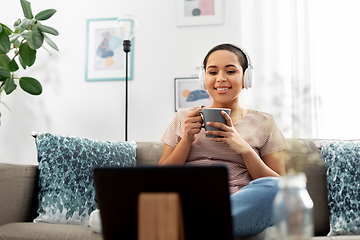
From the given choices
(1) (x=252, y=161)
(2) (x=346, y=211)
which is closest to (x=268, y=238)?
(1) (x=252, y=161)

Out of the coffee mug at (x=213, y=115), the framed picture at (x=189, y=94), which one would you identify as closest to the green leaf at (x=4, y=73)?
the framed picture at (x=189, y=94)

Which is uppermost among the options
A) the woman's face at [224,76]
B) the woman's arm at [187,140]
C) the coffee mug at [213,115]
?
the woman's face at [224,76]

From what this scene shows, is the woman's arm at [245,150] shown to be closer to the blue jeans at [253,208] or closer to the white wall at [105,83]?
the blue jeans at [253,208]

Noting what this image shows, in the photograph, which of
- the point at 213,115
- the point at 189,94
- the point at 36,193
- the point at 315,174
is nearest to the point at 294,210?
the point at 213,115

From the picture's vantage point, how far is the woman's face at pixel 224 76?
5.18ft

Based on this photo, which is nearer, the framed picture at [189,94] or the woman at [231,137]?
the woman at [231,137]

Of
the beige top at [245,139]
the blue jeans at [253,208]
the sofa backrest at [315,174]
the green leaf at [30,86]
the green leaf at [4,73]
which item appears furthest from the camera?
the green leaf at [30,86]

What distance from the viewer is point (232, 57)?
5.27 feet

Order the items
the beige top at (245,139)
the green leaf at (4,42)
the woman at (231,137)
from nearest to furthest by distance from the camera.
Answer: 1. the woman at (231,137)
2. the beige top at (245,139)
3. the green leaf at (4,42)

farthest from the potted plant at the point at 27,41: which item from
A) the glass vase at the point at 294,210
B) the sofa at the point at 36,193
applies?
the glass vase at the point at 294,210

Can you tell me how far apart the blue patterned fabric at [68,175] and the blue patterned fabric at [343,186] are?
99cm

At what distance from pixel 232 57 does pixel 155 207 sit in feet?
3.58

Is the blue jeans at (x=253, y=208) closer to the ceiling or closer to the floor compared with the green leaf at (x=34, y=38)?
closer to the floor

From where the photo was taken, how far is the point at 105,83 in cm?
259
